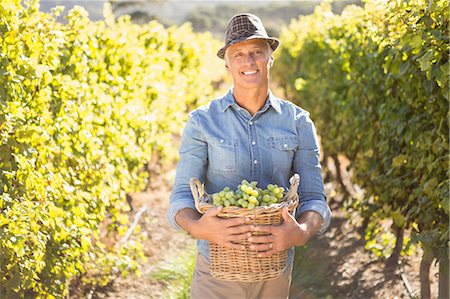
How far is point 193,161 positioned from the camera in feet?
9.66

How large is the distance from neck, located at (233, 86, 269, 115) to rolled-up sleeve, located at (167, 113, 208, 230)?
0.21m

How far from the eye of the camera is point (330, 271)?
19.4ft

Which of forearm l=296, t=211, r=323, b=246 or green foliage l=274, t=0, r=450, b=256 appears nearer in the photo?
forearm l=296, t=211, r=323, b=246

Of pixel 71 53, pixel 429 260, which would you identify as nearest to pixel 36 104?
pixel 71 53

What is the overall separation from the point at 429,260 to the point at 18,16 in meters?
2.72

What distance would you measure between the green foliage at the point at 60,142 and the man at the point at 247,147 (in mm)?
972

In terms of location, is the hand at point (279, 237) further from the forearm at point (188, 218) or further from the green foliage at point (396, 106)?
the green foliage at point (396, 106)

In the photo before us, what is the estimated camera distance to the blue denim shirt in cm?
296

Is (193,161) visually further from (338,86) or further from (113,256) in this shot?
(338,86)

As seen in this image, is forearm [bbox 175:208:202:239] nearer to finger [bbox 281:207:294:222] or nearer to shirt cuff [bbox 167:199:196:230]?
shirt cuff [bbox 167:199:196:230]

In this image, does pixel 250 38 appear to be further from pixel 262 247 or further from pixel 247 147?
pixel 262 247

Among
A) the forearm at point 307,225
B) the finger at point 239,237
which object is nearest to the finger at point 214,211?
the finger at point 239,237

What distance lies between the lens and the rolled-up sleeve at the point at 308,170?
Result: 2980mm

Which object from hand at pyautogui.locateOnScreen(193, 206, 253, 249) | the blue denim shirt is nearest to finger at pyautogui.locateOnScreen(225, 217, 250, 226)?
hand at pyautogui.locateOnScreen(193, 206, 253, 249)
